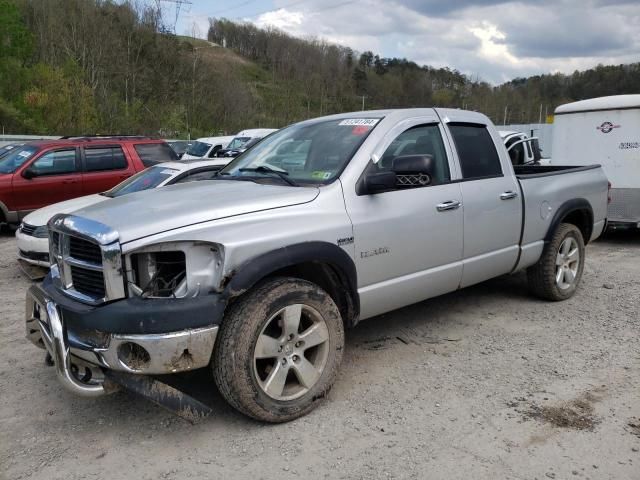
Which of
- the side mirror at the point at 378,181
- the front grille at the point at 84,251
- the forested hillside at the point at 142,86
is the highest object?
the forested hillside at the point at 142,86

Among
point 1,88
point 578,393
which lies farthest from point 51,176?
point 1,88

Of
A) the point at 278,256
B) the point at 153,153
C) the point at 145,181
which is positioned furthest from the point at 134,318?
the point at 153,153

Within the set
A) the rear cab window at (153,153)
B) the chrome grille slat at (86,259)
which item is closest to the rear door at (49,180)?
the rear cab window at (153,153)

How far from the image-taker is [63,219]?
3332 millimetres

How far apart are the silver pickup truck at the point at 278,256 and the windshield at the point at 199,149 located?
15.2m

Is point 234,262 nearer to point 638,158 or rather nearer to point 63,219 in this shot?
point 63,219

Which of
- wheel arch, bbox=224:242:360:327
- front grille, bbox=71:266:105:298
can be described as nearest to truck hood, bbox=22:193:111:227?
front grille, bbox=71:266:105:298

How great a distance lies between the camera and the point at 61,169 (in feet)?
35.0

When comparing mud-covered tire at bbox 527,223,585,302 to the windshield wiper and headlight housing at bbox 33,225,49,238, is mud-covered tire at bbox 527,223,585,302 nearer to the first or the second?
the windshield wiper

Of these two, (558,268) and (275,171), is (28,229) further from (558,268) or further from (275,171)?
(558,268)

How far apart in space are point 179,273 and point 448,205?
2.20m

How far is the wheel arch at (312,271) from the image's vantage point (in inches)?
122

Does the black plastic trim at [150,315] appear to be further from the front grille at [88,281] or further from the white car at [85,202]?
the white car at [85,202]

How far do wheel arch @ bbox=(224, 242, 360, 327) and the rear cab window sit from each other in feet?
27.1
